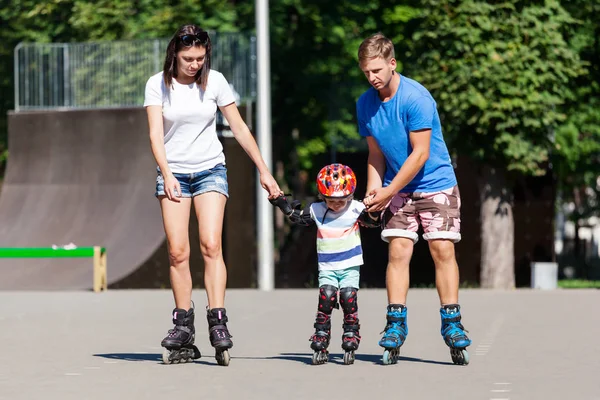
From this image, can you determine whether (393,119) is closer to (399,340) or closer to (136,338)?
(399,340)

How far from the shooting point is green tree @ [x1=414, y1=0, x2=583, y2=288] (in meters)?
20.4

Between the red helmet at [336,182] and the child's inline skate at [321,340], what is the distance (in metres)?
0.72

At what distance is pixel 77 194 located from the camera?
20.5m

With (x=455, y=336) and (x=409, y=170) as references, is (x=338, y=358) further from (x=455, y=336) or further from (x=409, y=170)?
(x=409, y=170)

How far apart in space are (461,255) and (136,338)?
1249 cm

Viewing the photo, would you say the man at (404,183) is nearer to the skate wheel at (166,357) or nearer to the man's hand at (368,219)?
the man's hand at (368,219)

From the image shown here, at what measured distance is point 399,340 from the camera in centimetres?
820

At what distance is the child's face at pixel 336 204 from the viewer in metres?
8.30

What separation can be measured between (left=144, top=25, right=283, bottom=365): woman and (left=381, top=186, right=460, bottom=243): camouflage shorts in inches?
28.5

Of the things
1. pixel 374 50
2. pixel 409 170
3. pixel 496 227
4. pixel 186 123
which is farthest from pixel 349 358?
pixel 496 227

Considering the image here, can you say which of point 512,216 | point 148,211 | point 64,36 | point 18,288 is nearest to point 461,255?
point 512,216

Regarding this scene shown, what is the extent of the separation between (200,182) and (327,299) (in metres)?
1.03

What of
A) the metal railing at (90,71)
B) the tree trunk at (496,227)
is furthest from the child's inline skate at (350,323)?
the tree trunk at (496,227)

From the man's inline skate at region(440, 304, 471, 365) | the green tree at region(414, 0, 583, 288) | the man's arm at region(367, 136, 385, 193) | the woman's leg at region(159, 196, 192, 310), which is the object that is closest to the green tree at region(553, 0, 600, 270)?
the green tree at region(414, 0, 583, 288)
